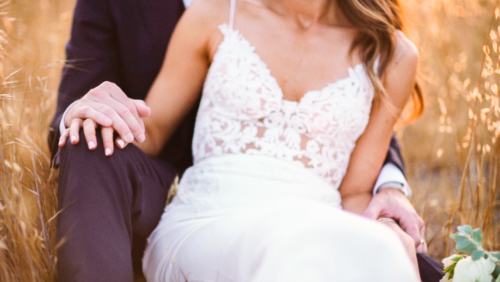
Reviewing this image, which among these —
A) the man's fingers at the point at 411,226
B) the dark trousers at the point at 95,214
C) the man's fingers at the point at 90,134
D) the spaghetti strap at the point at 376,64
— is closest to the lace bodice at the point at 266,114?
the spaghetti strap at the point at 376,64

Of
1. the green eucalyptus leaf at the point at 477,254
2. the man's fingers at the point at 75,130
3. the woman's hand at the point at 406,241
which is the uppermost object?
the man's fingers at the point at 75,130

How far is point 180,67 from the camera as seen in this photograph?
1.79 metres

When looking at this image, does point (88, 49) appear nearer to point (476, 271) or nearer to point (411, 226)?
point (411, 226)

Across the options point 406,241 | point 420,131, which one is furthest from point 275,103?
point 420,131

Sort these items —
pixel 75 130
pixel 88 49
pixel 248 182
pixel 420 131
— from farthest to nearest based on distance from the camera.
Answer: pixel 420 131 < pixel 88 49 < pixel 248 182 < pixel 75 130

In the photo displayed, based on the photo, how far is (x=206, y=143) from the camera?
180cm

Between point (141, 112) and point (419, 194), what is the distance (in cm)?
204

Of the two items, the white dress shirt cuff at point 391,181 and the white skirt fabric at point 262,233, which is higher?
the white skirt fabric at point 262,233

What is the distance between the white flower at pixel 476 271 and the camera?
92 centimetres

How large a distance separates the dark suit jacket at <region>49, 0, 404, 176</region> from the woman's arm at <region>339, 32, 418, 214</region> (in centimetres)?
16

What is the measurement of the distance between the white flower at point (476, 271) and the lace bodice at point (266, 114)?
85cm

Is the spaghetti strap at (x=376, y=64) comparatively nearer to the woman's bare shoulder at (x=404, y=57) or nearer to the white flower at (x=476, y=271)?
the woman's bare shoulder at (x=404, y=57)

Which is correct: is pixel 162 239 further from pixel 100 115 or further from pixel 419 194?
pixel 419 194

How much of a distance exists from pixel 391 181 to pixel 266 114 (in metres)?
0.62
